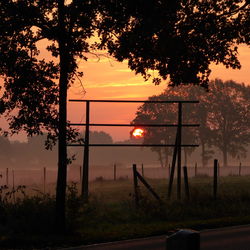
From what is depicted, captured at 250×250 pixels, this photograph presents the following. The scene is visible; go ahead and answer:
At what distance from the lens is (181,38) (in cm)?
1722

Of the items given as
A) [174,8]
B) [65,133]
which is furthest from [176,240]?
[174,8]

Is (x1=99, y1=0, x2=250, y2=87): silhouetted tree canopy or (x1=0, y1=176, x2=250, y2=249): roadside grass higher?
(x1=99, y1=0, x2=250, y2=87): silhouetted tree canopy

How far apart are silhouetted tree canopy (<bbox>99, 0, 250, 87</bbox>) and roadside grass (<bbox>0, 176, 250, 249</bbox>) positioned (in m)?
4.05

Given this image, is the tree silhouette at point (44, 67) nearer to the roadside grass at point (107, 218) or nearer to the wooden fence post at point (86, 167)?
the roadside grass at point (107, 218)

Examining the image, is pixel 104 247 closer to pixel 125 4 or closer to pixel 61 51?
pixel 61 51

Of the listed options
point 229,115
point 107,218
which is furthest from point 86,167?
point 229,115

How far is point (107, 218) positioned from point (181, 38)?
5.76 meters

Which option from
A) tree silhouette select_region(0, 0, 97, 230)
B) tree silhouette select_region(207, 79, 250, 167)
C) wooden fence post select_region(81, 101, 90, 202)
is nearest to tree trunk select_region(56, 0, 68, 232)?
tree silhouette select_region(0, 0, 97, 230)

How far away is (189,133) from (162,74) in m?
60.5

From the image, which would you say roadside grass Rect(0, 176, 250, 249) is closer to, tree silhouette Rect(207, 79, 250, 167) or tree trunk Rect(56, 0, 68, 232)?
tree trunk Rect(56, 0, 68, 232)

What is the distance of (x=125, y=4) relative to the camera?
1454 centimetres

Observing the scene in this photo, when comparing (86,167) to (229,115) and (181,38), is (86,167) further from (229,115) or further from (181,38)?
(229,115)

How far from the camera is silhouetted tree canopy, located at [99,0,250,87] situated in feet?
52.6

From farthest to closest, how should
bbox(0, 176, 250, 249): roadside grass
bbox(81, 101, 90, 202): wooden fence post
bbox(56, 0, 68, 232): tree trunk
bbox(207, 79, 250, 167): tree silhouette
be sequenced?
1. bbox(207, 79, 250, 167): tree silhouette
2. bbox(81, 101, 90, 202): wooden fence post
3. bbox(56, 0, 68, 232): tree trunk
4. bbox(0, 176, 250, 249): roadside grass
